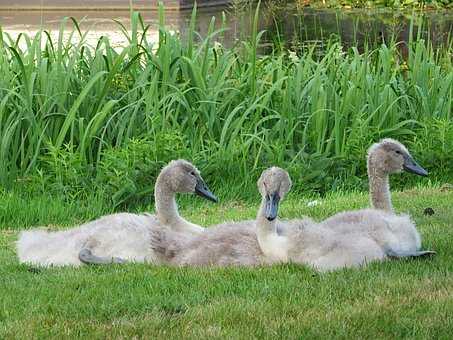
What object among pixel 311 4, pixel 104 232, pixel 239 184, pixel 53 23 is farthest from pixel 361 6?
pixel 104 232

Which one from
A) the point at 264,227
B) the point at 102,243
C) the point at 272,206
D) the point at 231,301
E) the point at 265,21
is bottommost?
the point at 265,21

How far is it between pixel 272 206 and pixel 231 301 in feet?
2.66

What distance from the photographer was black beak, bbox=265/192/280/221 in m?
5.48

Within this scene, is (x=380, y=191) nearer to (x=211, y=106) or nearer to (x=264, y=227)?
(x=264, y=227)

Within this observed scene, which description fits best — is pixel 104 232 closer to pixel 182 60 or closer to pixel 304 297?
pixel 304 297

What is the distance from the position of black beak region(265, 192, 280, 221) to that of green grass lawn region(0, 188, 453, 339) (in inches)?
11.6

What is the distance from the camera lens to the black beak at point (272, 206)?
5484mm

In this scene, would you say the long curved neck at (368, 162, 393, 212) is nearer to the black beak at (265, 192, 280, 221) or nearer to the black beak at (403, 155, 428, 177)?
the black beak at (403, 155, 428, 177)

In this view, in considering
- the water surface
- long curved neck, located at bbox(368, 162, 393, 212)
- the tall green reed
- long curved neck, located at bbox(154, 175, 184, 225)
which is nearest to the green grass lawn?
long curved neck, located at bbox(368, 162, 393, 212)

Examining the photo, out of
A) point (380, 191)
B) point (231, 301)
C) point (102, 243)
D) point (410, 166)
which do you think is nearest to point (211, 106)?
point (410, 166)

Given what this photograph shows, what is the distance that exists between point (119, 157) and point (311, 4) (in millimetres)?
28219

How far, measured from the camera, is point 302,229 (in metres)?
5.61

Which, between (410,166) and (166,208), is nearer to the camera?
(166,208)

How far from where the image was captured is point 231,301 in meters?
4.90
